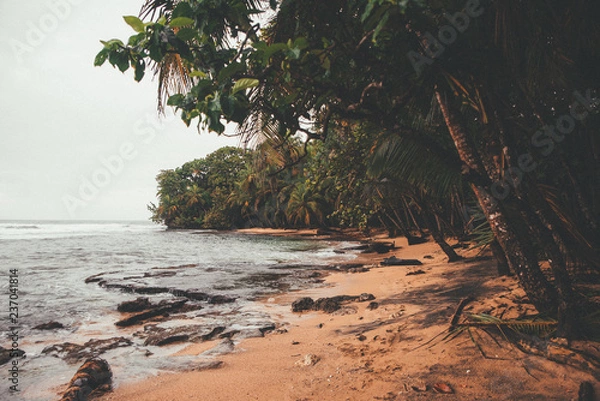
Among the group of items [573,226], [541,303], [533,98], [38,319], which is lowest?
[38,319]

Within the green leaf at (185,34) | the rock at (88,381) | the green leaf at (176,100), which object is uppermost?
the green leaf at (185,34)

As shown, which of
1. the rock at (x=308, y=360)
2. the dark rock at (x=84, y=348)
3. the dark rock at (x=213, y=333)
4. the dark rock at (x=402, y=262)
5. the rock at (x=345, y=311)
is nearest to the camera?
the rock at (x=308, y=360)

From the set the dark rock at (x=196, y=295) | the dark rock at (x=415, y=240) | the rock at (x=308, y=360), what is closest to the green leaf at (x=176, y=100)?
the rock at (x=308, y=360)

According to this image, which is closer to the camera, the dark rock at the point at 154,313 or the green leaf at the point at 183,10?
the green leaf at the point at 183,10

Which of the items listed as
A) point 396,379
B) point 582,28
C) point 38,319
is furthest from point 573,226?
point 38,319

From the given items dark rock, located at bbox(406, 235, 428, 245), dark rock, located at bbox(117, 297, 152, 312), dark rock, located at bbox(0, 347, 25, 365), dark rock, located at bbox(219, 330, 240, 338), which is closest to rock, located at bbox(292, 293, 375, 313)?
dark rock, located at bbox(219, 330, 240, 338)

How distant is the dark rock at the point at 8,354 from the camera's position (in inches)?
146

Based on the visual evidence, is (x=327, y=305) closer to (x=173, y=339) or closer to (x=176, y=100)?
(x=173, y=339)

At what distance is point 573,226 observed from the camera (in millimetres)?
2645

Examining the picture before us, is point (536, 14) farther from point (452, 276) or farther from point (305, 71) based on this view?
point (452, 276)

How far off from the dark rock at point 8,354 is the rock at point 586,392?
5.26m

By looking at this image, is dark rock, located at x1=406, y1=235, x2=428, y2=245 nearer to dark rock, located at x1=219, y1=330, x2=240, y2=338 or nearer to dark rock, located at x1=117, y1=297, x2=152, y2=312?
dark rock, located at x1=117, y1=297, x2=152, y2=312

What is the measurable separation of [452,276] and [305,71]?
18.4 feet

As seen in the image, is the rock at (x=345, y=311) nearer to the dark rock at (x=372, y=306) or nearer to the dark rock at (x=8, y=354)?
the dark rock at (x=372, y=306)
